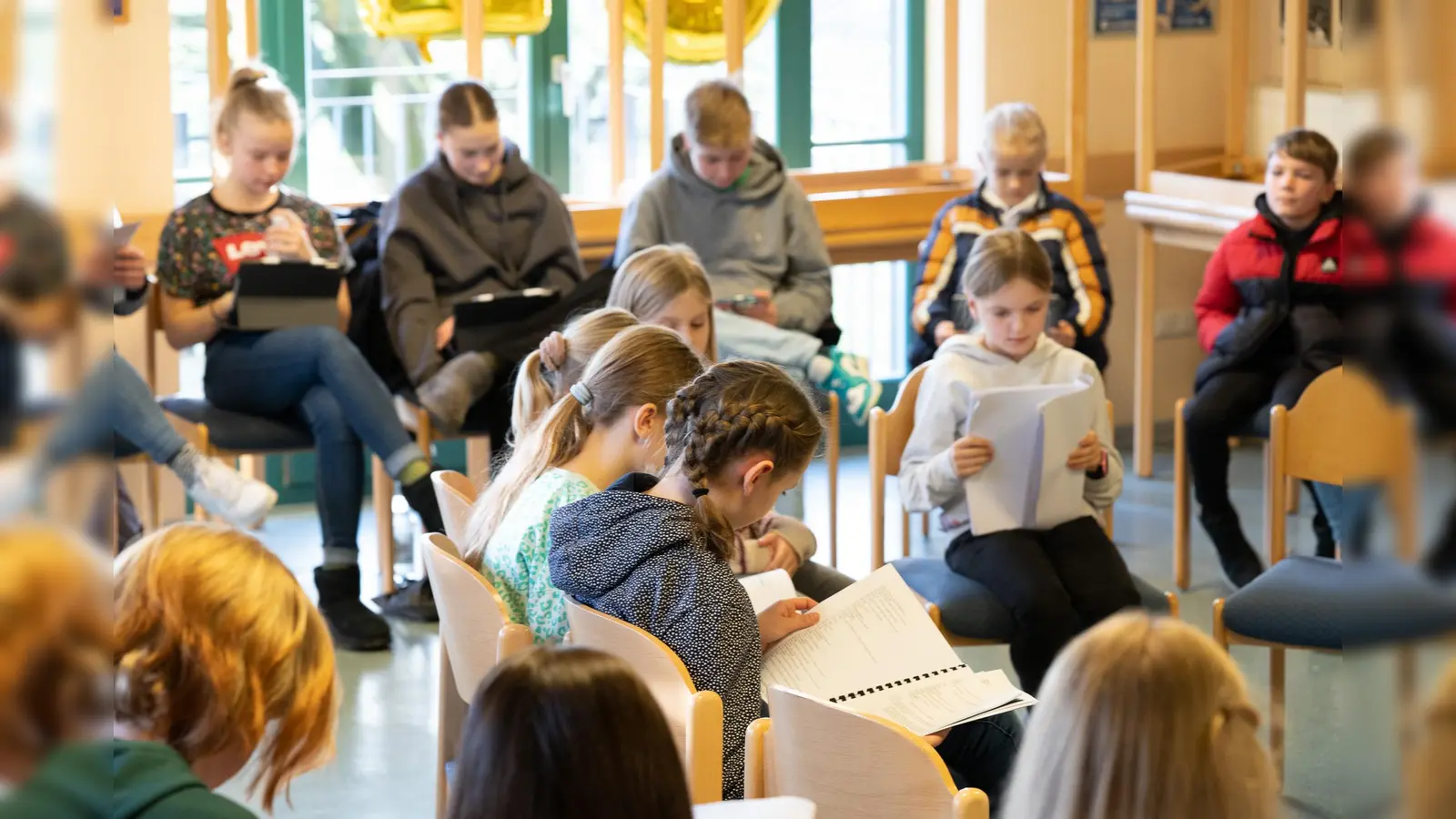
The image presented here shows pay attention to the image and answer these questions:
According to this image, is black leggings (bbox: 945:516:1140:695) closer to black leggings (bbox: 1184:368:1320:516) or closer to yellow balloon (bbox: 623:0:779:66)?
black leggings (bbox: 1184:368:1320:516)

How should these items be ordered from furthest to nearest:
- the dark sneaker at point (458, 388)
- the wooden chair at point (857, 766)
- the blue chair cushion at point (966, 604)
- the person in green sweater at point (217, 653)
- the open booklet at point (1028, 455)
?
the dark sneaker at point (458, 388)
the open booklet at point (1028, 455)
the blue chair cushion at point (966, 604)
the wooden chair at point (857, 766)
the person in green sweater at point (217, 653)

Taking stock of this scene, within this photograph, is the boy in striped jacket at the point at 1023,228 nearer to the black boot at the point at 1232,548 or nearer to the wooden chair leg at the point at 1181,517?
the wooden chair leg at the point at 1181,517

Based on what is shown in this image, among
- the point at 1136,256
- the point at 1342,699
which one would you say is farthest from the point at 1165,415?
the point at 1342,699

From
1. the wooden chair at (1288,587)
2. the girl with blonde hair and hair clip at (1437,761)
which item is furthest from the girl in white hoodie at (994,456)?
the girl with blonde hair and hair clip at (1437,761)

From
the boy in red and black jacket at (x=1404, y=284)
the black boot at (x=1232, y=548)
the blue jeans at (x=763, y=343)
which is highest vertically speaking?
the boy in red and black jacket at (x=1404, y=284)

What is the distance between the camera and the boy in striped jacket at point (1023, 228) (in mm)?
4055

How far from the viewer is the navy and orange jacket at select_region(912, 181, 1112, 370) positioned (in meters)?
4.05

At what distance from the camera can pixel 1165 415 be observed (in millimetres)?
5430

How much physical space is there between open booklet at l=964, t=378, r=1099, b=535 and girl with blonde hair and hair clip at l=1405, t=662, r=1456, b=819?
2.41 m

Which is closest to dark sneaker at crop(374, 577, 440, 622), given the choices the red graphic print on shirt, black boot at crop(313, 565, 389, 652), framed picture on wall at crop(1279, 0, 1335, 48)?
black boot at crop(313, 565, 389, 652)

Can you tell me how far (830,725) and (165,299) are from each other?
2.56 m

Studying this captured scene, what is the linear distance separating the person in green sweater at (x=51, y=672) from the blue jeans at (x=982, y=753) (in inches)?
71.6

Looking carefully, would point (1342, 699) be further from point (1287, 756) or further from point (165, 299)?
point (165, 299)

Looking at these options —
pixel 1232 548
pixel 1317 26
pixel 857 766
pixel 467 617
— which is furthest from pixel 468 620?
pixel 1317 26
